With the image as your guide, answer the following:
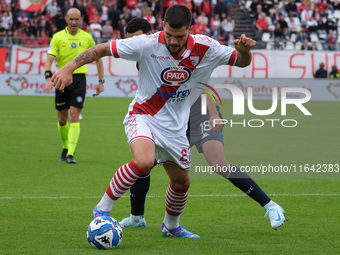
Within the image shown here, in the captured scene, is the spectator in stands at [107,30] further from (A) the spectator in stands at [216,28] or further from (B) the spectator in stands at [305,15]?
(B) the spectator in stands at [305,15]

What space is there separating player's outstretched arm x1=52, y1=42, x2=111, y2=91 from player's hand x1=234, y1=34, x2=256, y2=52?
1062 mm

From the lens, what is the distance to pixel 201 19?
31.9m

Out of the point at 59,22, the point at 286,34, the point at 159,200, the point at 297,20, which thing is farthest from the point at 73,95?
the point at 297,20

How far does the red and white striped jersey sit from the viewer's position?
5715mm

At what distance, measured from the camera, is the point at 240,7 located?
113 feet

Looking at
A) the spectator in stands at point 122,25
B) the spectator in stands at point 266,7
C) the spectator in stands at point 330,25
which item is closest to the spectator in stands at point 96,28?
the spectator in stands at point 122,25

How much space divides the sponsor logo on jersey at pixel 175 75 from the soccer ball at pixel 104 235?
4.23ft

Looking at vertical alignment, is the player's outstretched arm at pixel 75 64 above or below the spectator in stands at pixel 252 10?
above

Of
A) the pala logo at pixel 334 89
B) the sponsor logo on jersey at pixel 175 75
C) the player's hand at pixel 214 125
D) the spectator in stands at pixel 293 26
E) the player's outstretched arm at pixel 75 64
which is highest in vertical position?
the player's outstretched arm at pixel 75 64

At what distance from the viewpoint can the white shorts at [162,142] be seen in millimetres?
5715

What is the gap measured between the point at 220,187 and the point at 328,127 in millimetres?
9702

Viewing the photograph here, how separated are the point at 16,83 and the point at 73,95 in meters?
15.8

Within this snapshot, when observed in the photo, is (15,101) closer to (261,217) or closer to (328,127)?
(328,127)

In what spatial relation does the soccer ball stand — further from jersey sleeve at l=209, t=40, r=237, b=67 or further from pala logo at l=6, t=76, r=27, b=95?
pala logo at l=6, t=76, r=27, b=95
